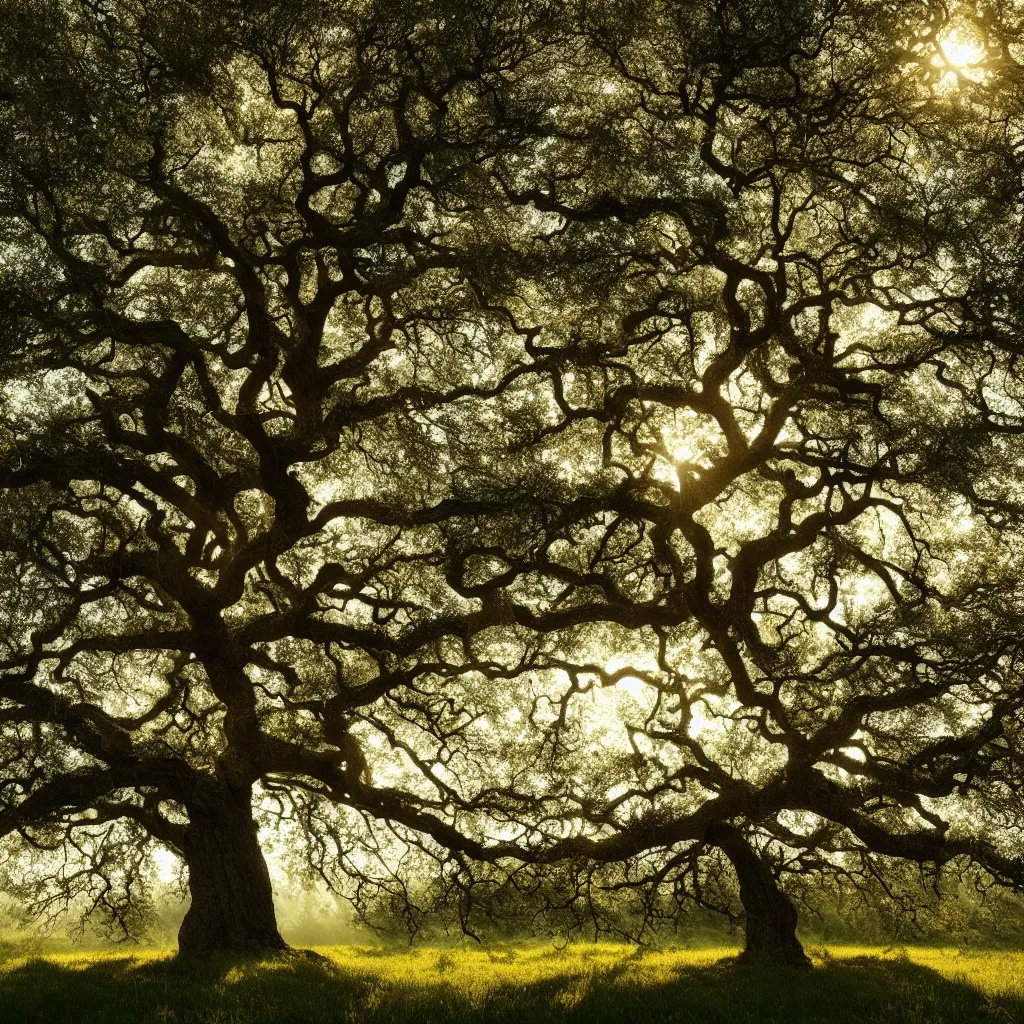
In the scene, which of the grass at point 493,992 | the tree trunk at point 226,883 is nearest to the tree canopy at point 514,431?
the tree trunk at point 226,883

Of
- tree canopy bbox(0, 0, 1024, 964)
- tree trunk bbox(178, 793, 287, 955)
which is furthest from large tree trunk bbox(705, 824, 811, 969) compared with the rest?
tree trunk bbox(178, 793, 287, 955)

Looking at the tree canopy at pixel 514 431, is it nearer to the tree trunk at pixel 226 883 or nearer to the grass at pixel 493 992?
the tree trunk at pixel 226 883

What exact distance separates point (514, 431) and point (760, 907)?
9333 mm

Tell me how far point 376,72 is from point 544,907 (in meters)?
12.7

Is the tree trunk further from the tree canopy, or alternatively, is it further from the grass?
the grass

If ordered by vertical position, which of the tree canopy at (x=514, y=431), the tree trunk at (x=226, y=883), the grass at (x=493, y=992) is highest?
the tree canopy at (x=514, y=431)

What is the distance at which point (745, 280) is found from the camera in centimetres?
1434

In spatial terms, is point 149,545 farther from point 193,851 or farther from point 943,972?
point 943,972

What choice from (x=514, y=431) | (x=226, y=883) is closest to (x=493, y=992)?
(x=226, y=883)

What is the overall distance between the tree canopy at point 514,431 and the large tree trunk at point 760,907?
7 cm

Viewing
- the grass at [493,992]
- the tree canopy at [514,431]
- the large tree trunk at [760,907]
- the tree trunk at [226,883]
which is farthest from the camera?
the large tree trunk at [760,907]

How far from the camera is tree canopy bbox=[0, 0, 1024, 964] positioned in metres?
11.6

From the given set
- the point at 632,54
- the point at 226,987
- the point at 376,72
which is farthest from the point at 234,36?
the point at 226,987

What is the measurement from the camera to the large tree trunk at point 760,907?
51.8ft
